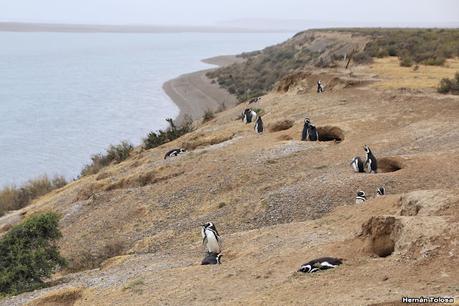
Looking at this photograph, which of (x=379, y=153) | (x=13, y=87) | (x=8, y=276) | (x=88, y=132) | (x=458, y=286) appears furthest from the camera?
(x=13, y=87)

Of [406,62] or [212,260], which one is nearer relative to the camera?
[212,260]

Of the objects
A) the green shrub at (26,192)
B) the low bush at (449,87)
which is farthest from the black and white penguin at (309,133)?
the green shrub at (26,192)

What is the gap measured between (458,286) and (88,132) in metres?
35.4

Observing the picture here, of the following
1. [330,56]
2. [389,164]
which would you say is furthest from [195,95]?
[389,164]

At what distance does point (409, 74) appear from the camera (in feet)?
86.3

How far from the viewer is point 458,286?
22.2ft

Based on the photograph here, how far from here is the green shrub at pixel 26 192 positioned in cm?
2562

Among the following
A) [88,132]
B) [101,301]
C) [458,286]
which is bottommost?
[88,132]

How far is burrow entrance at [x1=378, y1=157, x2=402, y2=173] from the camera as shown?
1474 centimetres

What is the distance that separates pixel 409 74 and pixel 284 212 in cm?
1512

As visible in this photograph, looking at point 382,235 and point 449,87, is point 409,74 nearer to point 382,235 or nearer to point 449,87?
point 449,87

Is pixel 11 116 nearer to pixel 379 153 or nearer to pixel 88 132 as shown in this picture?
pixel 88 132

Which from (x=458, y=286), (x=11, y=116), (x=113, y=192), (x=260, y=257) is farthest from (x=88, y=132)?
(x=458, y=286)

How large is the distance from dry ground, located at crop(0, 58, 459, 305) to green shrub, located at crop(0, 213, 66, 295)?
0.70m
